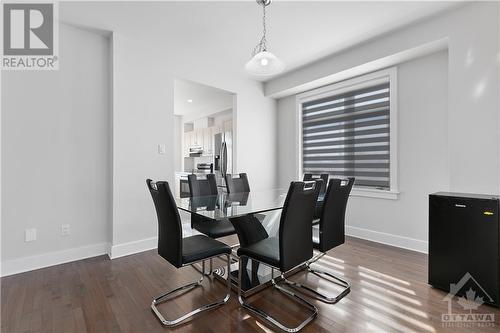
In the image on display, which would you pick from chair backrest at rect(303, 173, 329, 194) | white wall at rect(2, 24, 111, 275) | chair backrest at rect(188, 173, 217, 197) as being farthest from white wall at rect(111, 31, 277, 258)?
chair backrest at rect(303, 173, 329, 194)

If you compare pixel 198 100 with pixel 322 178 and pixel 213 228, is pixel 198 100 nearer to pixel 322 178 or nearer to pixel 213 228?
pixel 322 178

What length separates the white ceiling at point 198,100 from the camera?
200 inches

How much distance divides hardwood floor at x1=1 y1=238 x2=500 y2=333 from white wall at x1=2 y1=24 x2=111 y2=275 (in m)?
0.31

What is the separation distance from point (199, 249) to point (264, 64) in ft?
5.64

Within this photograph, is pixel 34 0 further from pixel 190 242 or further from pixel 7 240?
pixel 190 242

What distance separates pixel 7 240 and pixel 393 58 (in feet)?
15.9

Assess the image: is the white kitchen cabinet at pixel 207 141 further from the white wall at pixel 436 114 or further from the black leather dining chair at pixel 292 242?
the black leather dining chair at pixel 292 242

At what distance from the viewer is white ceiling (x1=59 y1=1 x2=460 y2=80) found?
2.55 m

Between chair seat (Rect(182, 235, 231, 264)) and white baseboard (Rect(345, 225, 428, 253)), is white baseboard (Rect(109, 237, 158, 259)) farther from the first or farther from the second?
white baseboard (Rect(345, 225, 428, 253))

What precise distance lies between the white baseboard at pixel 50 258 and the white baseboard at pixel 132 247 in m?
0.20

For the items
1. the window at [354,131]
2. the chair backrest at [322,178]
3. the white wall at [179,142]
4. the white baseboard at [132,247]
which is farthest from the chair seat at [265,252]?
the white wall at [179,142]

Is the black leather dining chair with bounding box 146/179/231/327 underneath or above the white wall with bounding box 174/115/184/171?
underneath

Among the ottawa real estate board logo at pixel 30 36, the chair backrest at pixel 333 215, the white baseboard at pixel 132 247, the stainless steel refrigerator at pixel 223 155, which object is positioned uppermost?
the ottawa real estate board logo at pixel 30 36

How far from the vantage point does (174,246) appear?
1.74 metres
